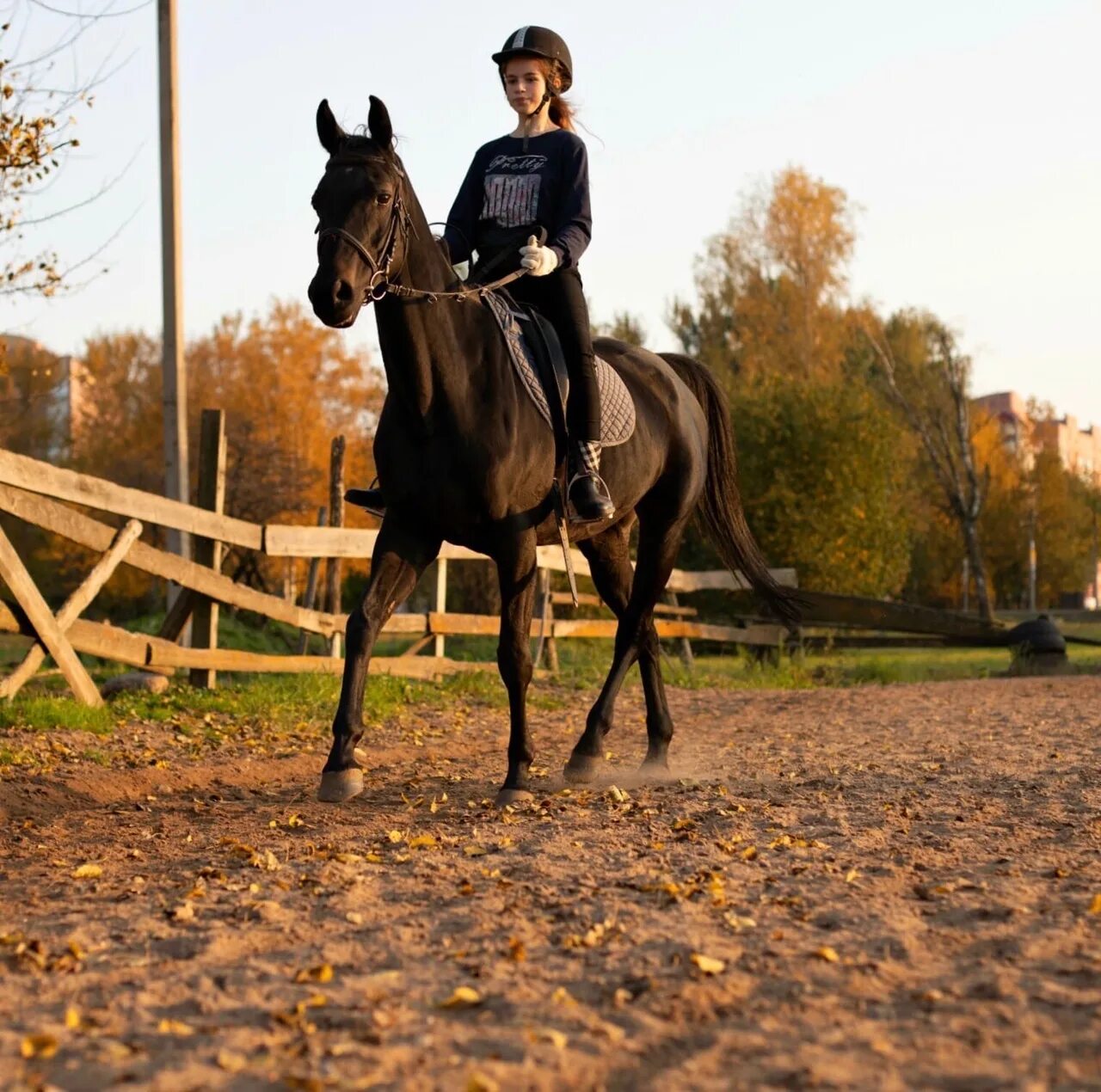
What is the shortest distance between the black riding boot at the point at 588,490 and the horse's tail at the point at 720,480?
7.83ft

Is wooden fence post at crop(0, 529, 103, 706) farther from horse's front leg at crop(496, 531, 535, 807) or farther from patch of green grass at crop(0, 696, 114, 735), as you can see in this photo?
horse's front leg at crop(496, 531, 535, 807)

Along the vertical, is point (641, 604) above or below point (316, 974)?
above

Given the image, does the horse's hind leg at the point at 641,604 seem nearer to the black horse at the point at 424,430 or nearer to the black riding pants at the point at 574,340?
the black horse at the point at 424,430

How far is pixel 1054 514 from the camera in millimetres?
60969

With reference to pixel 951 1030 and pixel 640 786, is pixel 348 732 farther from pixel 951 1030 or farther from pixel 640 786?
pixel 951 1030

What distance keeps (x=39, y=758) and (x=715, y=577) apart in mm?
13283

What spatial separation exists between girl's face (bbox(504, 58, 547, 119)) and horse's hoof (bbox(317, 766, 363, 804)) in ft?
11.1

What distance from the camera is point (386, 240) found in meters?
6.14

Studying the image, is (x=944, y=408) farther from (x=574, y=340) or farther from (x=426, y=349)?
(x=426, y=349)

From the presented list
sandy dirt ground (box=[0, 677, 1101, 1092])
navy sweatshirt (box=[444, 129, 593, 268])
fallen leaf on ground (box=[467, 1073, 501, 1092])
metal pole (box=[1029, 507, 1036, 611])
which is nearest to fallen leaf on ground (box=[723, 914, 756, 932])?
sandy dirt ground (box=[0, 677, 1101, 1092])

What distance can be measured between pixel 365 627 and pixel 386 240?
1.69 metres

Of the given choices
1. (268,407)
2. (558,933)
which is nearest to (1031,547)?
(268,407)

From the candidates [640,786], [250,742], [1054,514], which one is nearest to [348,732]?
[640,786]

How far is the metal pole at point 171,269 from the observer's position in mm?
14031
